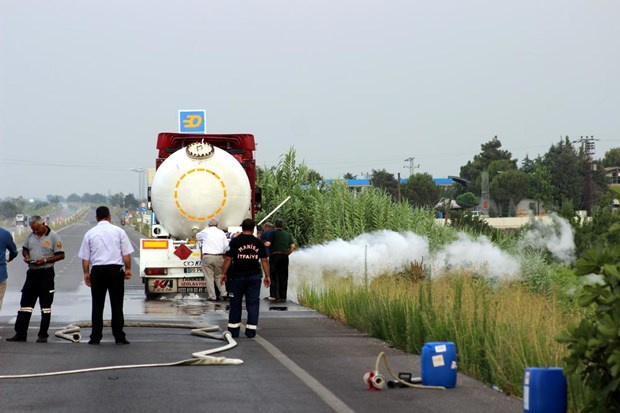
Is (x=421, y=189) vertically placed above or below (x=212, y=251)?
above

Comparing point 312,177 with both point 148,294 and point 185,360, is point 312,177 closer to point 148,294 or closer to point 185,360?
point 148,294

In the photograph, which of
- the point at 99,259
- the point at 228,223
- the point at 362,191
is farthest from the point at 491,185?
the point at 99,259

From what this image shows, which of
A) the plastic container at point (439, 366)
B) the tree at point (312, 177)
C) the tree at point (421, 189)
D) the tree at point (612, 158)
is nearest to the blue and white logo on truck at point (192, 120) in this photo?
the tree at point (312, 177)

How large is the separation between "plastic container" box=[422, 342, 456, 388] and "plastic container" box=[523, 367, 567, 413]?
77.9 inches

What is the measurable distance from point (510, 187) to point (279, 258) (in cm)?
9537

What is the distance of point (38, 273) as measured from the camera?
1634 cm

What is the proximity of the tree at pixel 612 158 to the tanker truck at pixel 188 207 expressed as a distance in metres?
127

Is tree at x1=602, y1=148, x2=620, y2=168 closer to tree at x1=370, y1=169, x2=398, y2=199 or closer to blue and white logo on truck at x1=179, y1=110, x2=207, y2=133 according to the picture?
tree at x1=370, y1=169, x2=398, y2=199

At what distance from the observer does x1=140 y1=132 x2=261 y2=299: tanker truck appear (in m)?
25.1

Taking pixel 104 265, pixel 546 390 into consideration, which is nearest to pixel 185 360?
pixel 104 265

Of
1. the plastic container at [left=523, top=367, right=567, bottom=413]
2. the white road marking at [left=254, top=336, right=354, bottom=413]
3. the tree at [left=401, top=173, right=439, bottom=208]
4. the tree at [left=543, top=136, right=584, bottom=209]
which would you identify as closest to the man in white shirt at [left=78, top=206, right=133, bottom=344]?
the white road marking at [left=254, top=336, right=354, bottom=413]

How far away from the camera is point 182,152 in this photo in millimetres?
25297

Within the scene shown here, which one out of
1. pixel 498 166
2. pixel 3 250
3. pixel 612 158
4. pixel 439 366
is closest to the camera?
pixel 439 366

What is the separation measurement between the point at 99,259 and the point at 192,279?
31.9ft
